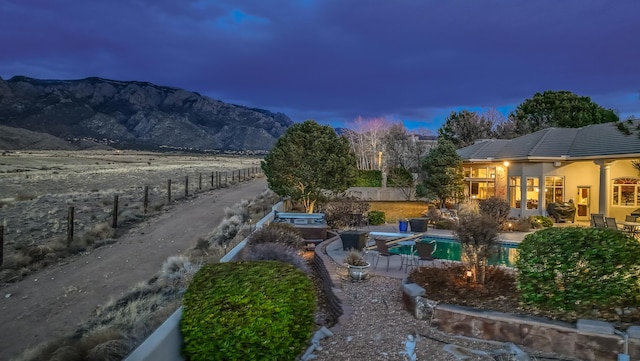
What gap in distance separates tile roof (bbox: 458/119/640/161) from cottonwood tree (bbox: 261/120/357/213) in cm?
855

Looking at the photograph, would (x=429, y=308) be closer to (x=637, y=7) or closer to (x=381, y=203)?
(x=381, y=203)

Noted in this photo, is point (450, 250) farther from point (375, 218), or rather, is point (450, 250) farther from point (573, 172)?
point (573, 172)

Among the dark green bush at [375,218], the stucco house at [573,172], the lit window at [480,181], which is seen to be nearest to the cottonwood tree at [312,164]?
the dark green bush at [375,218]

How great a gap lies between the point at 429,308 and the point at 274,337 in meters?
2.79

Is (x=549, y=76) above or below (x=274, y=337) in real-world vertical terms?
above

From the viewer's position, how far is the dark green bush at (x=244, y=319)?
14.2 feet

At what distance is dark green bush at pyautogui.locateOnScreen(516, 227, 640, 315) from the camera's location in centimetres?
523

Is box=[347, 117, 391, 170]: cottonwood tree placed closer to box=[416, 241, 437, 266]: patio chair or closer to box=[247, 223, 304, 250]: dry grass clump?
box=[247, 223, 304, 250]: dry grass clump

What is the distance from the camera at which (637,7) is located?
24594 millimetres

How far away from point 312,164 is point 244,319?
41.7ft

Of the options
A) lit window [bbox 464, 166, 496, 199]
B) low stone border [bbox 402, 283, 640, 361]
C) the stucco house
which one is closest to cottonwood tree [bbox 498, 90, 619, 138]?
lit window [bbox 464, 166, 496, 199]

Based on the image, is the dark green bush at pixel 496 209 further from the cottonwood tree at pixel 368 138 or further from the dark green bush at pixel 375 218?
the cottonwood tree at pixel 368 138

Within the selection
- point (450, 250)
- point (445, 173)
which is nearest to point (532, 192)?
point (445, 173)

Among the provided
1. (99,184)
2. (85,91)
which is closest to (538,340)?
(99,184)
